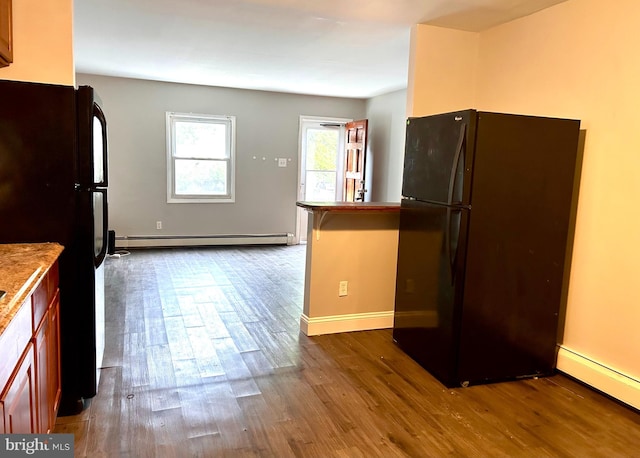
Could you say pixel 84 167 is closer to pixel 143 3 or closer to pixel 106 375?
pixel 106 375

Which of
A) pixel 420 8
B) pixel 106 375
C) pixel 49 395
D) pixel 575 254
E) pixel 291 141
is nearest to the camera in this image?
pixel 49 395

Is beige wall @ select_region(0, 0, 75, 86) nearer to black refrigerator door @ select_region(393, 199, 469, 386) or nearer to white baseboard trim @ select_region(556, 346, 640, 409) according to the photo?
black refrigerator door @ select_region(393, 199, 469, 386)

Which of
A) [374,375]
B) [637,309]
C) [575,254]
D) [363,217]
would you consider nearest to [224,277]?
[363,217]

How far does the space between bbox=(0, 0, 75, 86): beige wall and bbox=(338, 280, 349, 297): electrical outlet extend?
2198 millimetres

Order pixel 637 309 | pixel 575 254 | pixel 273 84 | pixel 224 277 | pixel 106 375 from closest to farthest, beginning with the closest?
1. pixel 637 309
2. pixel 106 375
3. pixel 575 254
4. pixel 224 277
5. pixel 273 84

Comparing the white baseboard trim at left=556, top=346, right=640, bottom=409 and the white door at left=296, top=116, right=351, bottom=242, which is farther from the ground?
the white door at left=296, top=116, right=351, bottom=242

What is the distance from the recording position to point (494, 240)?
8.64ft

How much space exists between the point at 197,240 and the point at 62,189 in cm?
477

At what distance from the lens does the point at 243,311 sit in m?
3.98

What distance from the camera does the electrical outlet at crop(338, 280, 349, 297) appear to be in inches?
138

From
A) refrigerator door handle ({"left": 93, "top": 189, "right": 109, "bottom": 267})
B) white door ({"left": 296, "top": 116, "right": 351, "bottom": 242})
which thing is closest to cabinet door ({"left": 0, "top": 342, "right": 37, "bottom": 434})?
refrigerator door handle ({"left": 93, "top": 189, "right": 109, "bottom": 267})

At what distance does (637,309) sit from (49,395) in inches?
114

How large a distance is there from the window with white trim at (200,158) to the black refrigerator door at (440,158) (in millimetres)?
4224

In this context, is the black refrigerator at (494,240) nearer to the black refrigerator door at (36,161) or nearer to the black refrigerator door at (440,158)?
the black refrigerator door at (440,158)
